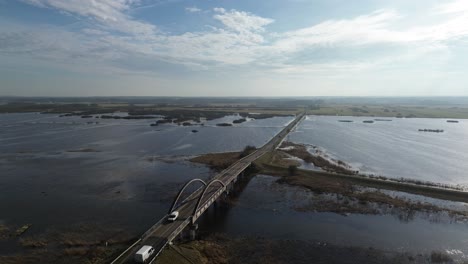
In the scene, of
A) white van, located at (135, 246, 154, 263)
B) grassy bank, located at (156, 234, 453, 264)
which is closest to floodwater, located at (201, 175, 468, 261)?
grassy bank, located at (156, 234, 453, 264)

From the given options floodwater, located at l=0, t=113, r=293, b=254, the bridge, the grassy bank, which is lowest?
the grassy bank

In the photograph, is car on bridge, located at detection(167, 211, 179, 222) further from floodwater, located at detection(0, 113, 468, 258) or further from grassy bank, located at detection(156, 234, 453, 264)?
floodwater, located at detection(0, 113, 468, 258)

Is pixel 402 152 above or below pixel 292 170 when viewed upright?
above

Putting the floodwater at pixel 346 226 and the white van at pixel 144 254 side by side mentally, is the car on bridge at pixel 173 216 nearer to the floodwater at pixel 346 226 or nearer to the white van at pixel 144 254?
the floodwater at pixel 346 226

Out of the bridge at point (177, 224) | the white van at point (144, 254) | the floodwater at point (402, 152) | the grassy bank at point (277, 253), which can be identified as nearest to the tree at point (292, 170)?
the floodwater at point (402, 152)

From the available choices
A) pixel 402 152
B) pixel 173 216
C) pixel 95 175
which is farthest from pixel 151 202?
pixel 402 152

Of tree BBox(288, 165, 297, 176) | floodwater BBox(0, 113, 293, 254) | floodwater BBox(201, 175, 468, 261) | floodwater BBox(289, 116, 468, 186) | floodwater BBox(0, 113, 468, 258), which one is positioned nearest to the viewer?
floodwater BBox(201, 175, 468, 261)

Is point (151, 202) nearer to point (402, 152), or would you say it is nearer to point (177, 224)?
point (177, 224)
